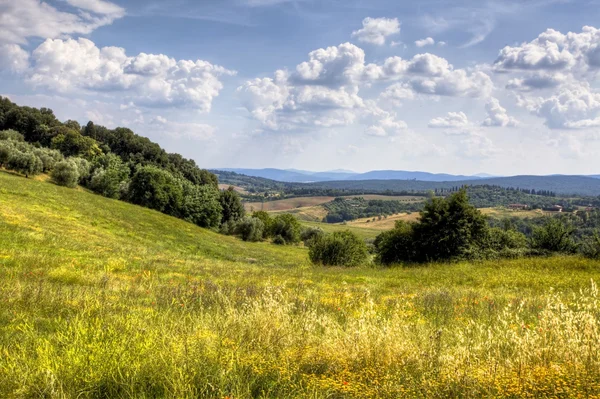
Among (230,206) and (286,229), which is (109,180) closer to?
(230,206)

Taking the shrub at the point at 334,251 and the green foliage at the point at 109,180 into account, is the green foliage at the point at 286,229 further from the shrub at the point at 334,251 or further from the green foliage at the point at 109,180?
the shrub at the point at 334,251

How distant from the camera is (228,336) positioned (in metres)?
5.81

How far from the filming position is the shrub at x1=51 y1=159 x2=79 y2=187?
59531 millimetres

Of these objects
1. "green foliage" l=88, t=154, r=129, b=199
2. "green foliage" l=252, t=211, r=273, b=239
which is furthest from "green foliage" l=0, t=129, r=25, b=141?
"green foliage" l=252, t=211, r=273, b=239

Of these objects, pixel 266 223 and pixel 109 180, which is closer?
pixel 109 180

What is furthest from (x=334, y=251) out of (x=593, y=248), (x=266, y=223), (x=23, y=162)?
(x=266, y=223)

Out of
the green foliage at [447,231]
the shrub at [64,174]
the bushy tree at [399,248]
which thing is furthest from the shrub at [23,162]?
the green foliage at [447,231]

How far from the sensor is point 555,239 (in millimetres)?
28609

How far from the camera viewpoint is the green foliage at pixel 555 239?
2806 centimetres

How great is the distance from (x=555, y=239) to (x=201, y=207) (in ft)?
231

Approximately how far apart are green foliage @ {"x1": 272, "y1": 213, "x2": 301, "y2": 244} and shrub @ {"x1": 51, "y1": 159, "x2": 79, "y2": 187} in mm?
50362

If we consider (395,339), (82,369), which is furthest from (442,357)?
(82,369)

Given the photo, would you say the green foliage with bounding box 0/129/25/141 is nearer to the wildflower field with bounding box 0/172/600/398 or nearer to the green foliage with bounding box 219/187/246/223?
the green foliage with bounding box 219/187/246/223

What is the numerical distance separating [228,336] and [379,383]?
7.97ft
